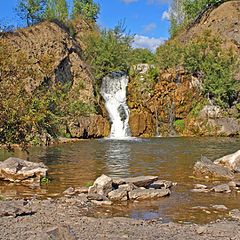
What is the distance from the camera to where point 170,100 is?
54844mm

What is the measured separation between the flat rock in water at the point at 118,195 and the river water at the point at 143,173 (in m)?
0.60

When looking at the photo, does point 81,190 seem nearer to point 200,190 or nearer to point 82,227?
point 200,190

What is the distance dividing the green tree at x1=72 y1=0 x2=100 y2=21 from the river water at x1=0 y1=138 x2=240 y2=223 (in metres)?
48.7

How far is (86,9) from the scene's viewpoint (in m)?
79.8

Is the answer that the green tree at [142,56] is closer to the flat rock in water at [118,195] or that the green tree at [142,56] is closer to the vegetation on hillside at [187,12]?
the vegetation on hillside at [187,12]

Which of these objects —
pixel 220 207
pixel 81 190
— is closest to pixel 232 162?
pixel 220 207

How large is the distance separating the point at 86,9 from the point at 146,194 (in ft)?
226

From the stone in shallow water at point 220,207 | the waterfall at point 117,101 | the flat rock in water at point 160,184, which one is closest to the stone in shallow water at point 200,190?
the flat rock in water at point 160,184

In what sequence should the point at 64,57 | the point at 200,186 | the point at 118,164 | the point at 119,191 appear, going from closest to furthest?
the point at 119,191 < the point at 200,186 < the point at 118,164 < the point at 64,57

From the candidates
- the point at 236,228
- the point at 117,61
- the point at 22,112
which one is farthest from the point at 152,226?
the point at 117,61

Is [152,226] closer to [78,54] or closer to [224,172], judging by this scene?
[224,172]

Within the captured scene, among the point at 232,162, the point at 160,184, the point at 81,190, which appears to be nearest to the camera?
the point at 81,190

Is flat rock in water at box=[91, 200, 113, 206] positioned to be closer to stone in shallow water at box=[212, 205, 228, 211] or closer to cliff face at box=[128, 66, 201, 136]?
stone in shallow water at box=[212, 205, 228, 211]

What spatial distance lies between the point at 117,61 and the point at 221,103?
15021 millimetres
